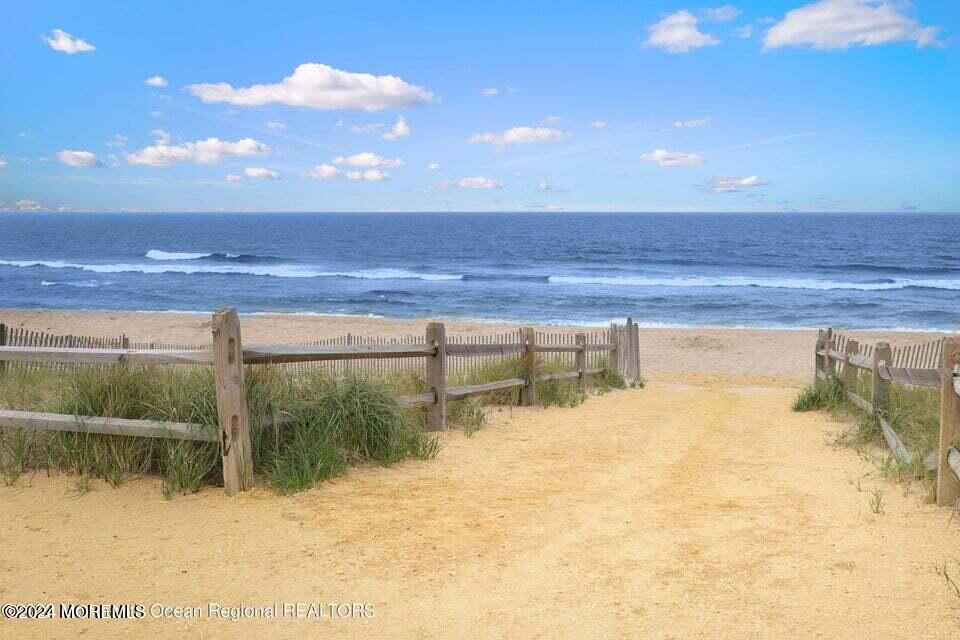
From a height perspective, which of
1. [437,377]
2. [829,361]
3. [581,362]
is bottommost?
[581,362]

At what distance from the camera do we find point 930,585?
14.7 feet

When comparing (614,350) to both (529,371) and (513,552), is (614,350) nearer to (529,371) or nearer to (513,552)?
(529,371)

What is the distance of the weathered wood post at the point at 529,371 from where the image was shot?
11048 mm

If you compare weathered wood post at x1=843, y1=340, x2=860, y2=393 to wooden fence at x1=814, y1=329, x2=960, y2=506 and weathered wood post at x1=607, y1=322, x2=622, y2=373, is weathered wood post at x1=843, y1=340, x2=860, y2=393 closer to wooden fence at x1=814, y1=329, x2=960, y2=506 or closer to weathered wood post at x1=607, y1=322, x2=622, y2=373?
wooden fence at x1=814, y1=329, x2=960, y2=506

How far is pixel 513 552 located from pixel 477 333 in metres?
21.9

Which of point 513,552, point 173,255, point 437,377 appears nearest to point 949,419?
point 513,552

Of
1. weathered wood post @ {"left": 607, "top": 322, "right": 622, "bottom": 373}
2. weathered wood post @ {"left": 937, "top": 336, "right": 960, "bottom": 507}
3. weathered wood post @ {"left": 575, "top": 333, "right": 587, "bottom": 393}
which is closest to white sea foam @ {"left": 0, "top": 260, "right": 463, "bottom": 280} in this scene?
weathered wood post @ {"left": 607, "top": 322, "right": 622, "bottom": 373}

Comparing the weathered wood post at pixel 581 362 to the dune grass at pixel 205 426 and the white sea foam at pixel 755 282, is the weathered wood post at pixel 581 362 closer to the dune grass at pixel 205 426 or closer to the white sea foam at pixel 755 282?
the dune grass at pixel 205 426

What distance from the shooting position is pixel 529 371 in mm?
11203

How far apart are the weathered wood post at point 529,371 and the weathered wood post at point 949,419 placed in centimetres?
598

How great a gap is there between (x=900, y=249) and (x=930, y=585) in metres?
80.2

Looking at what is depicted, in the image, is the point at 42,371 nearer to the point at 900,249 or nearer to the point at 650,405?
the point at 650,405

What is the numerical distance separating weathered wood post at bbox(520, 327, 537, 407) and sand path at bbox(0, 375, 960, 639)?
3701 mm

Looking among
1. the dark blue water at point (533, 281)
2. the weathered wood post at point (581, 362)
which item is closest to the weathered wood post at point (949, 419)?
the weathered wood post at point (581, 362)
